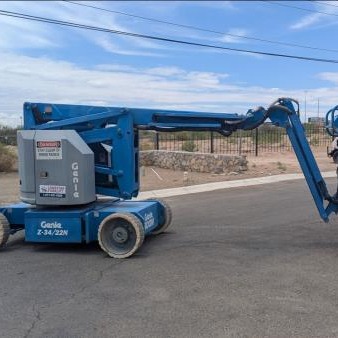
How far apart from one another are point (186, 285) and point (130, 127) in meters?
2.90

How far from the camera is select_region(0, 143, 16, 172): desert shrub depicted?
77.5ft

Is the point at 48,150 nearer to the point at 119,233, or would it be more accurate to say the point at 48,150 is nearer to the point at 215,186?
the point at 119,233

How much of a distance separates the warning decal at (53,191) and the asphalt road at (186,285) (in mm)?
870

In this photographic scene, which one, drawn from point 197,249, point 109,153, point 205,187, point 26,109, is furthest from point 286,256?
point 205,187

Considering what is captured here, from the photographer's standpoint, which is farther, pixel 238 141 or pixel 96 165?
pixel 238 141

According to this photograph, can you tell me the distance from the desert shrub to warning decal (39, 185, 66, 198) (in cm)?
1632

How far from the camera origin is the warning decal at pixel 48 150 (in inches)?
314

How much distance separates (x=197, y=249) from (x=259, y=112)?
235 centimetres

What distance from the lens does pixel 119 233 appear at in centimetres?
791

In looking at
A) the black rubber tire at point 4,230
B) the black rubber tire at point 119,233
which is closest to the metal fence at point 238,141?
the black rubber tire at point 4,230

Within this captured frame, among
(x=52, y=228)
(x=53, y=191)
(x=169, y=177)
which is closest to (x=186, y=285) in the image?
(x=52, y=228)

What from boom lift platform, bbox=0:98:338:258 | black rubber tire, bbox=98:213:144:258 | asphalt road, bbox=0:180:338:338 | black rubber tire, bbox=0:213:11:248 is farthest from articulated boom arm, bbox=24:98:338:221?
black rubber tire, bbox=0:213:11:248

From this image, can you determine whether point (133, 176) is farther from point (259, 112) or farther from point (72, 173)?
point (259, 112)

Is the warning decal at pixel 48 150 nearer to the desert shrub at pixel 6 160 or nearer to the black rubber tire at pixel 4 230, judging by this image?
the black rubber tire at pixel 4 230
